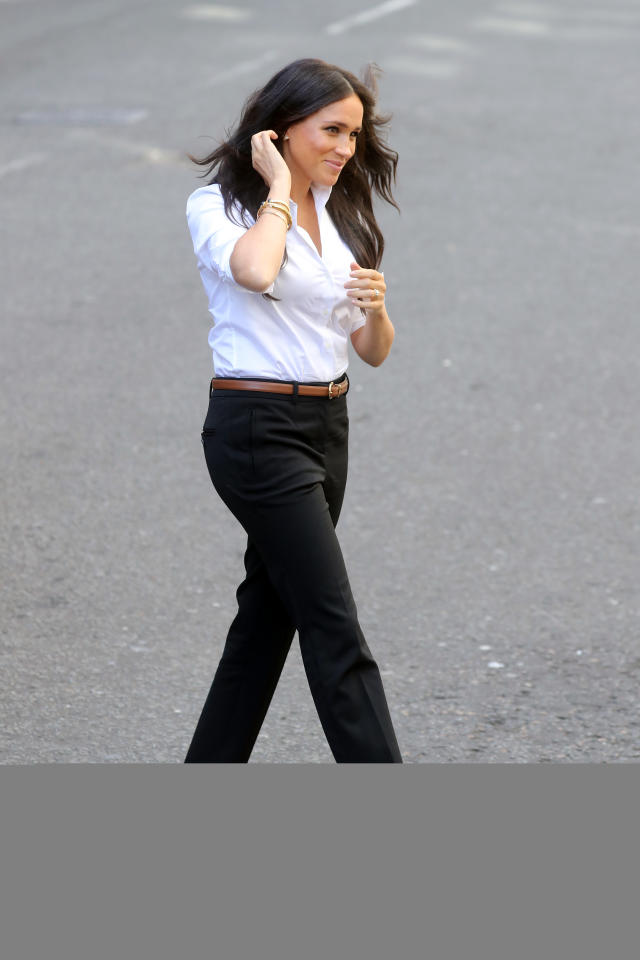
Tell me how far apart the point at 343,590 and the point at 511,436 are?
3.86 metres

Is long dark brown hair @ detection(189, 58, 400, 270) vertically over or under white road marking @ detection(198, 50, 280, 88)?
over

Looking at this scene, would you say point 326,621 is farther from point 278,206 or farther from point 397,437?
point 397,437

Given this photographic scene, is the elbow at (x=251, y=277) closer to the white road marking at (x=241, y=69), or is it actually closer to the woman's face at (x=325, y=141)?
the woman's face at (x=325, y=141)

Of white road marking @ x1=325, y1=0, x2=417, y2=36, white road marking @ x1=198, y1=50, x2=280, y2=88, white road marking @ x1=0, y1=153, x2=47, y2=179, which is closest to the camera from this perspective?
white road marking @ x1=0, y1=153, x2=47, y2=179

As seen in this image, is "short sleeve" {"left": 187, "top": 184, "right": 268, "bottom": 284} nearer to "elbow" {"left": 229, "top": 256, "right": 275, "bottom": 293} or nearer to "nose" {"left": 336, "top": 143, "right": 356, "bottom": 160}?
"elbow" {"left": 229, "top": 256, "right": 275, "bottom": 293}

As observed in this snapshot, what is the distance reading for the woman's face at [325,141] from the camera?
3645mm

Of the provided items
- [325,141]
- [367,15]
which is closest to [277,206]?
[325,141]

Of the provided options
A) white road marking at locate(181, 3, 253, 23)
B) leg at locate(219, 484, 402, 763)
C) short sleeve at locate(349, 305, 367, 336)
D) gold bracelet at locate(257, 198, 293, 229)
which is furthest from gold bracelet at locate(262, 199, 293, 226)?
white road marking at locate(181, 3, 253, 23)

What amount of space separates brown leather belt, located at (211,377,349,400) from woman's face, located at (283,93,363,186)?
0.53m

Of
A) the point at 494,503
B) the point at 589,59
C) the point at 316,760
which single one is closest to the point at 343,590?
the point at 316,760

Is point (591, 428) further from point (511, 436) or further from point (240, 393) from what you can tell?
point (240, 393)

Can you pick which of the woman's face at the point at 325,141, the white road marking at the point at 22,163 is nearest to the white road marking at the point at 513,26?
the white road marking at the point at 22,163

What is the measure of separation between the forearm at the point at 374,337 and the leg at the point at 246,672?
2.00 ft

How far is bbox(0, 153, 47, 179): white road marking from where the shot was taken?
11805 millimetres
